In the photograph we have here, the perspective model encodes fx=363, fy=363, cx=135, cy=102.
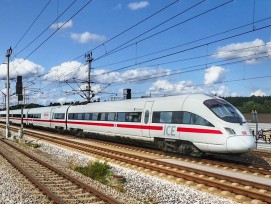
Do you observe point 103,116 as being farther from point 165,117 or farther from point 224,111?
point 224,111

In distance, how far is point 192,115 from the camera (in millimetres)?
16906

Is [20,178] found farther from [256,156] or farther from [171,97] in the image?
[256,156]

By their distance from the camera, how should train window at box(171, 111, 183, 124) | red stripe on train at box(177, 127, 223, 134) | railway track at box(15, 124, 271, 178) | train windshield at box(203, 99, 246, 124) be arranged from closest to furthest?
railway track at box(15, 124, 271, 178), red stripe on train at box(177, 127, 223, 134), train windshield at box(203, 99, 246, 124), train window at box(171, 111, 183, 124)

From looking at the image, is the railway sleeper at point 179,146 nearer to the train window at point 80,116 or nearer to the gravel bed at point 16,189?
the gravel bed at point 16,189

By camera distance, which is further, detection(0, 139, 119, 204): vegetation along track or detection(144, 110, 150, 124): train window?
detection(144, 110, 150, 124): train window

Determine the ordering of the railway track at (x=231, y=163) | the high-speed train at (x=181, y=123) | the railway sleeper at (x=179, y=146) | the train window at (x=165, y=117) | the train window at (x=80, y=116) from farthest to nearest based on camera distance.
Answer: the train window at (x=80, y=116), the train window at (x=165, y=117), the railway sleeper at (x=179, y=146), the high-speed train at (x=181, y=123), the railway track at (x=231, y=163)

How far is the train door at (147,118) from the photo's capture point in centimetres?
2020

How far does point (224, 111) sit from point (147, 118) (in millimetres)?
5472

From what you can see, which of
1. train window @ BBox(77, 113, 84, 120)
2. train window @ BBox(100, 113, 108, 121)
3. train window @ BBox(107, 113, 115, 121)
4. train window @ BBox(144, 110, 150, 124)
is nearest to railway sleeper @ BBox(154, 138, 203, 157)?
train window @ BBox(144, 110, 150, 124)

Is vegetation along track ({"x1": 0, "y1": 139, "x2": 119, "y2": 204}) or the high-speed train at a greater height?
the high-speed train

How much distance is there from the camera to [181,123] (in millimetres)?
17484

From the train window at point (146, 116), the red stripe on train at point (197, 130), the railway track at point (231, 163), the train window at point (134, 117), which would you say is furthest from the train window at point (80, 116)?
the red stripe on train at point (197, 130)

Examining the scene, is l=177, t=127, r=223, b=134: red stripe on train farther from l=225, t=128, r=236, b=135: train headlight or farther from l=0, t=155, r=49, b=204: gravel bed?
l=0, t=155, r=49, b=204: gravel bed

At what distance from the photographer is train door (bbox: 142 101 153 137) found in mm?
20203
